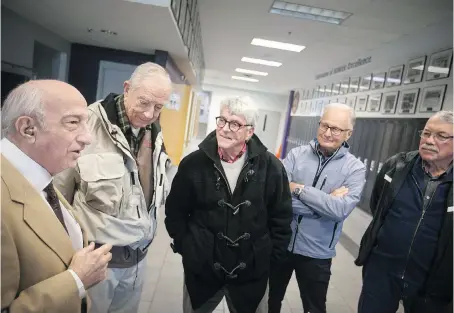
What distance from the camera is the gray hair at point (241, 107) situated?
1527mm

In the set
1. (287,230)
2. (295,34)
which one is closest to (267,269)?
(287,230)

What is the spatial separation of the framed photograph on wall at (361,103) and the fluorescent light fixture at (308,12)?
81.6 inches

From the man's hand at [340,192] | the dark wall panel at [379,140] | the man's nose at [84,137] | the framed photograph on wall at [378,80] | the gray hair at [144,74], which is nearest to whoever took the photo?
the man's nose at [84,137]

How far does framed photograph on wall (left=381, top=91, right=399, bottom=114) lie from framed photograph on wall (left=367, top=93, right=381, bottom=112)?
16 cm

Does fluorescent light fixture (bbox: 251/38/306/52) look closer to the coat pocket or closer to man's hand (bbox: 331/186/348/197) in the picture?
man's hand (bbox: 331/186/348/197)

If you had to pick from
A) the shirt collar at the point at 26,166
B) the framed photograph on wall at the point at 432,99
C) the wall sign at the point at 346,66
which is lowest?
the shirt collar at the point at 26,166

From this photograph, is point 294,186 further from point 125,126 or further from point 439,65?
point 439,65

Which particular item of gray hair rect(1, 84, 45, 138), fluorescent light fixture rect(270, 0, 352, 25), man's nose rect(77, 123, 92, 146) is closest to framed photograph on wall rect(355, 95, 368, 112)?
fluorescent light fixture rect(270, 0, 352, 25)

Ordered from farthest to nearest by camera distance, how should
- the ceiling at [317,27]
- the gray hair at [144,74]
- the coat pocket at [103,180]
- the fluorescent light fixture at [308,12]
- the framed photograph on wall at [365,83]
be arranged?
1. the framed photograph on wall at [365,83]
2. the fluorescent light fixture at [308,12]
3. the ceiling at [317,27]
4. the gray hair at [144,74]
5. the coat pocket at [103,180]

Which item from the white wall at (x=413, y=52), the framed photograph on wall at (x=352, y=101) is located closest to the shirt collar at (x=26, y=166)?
the white wall at (x=413, y=52)

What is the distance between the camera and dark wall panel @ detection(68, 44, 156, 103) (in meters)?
5.58

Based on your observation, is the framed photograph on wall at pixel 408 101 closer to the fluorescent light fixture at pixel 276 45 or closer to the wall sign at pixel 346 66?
the wall sign at pixel 346 66

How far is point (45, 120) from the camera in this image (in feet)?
3.04

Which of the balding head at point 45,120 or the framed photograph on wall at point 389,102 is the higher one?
the framed photograph on wall at point 389,102
